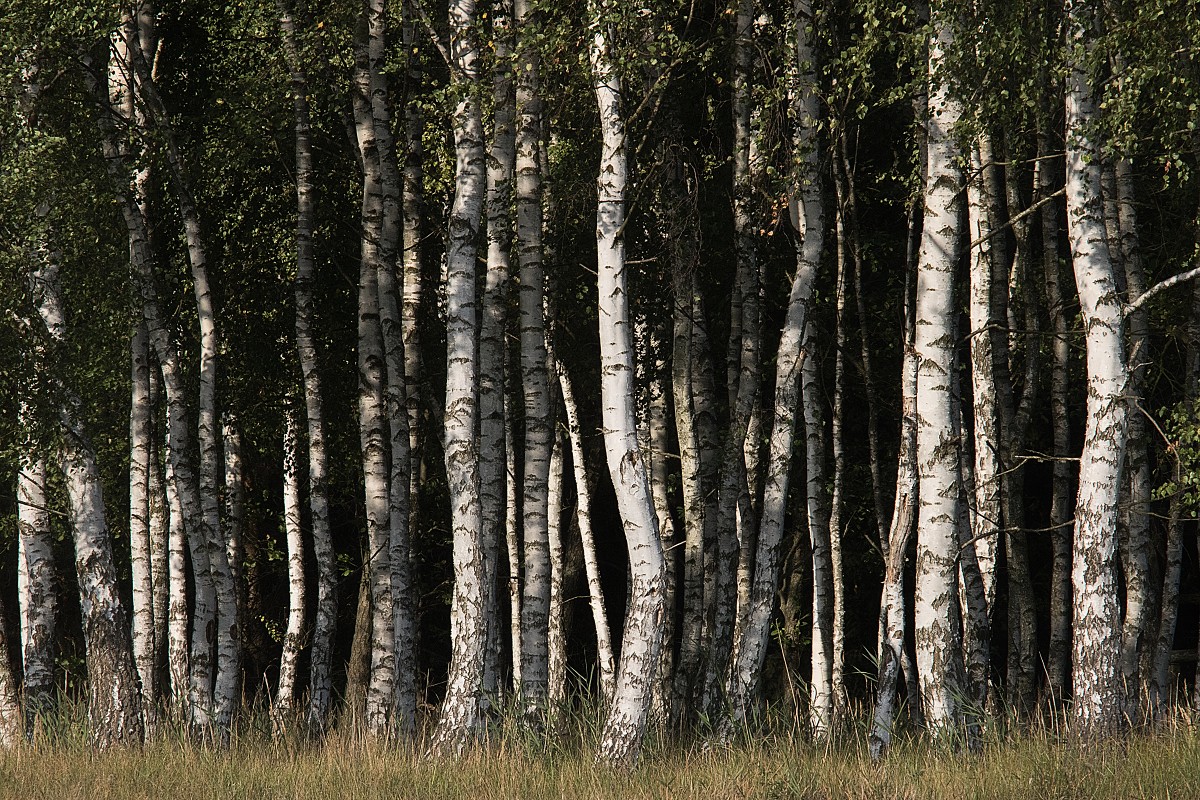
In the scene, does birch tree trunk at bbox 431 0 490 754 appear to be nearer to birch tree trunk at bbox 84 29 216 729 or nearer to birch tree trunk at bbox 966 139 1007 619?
birch tree trunk at bbox 84 29 216 729

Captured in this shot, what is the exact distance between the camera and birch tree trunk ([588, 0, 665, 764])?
768cm

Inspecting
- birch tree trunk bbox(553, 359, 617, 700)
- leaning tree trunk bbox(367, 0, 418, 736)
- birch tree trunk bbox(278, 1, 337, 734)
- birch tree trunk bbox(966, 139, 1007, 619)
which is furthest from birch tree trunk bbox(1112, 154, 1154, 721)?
birch tree trunk bbox(278, 1, 337, 734)

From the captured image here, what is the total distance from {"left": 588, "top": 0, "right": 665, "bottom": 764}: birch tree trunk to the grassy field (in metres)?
0.32

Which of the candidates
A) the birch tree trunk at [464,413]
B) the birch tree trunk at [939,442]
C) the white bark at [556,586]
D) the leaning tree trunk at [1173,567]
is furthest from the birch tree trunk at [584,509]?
the birch tree trunk at [939,442]

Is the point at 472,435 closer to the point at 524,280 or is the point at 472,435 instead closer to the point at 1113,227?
the point at 524,280

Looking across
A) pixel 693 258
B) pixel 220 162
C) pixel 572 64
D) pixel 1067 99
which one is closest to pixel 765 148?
pixel 693 258

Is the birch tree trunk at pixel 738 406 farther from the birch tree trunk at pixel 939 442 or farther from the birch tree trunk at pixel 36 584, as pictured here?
the birch tree trunk at pixel 36 584

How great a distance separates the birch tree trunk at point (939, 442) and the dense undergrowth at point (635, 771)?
477 mm

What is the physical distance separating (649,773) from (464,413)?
285 centimetres

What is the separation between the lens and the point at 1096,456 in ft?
24.1

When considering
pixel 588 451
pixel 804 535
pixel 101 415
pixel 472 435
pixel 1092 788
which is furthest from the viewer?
pixel 588 451

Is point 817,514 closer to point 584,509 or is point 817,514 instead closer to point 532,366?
point 584,509

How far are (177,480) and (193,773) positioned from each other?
3740mm

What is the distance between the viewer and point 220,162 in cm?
1280
